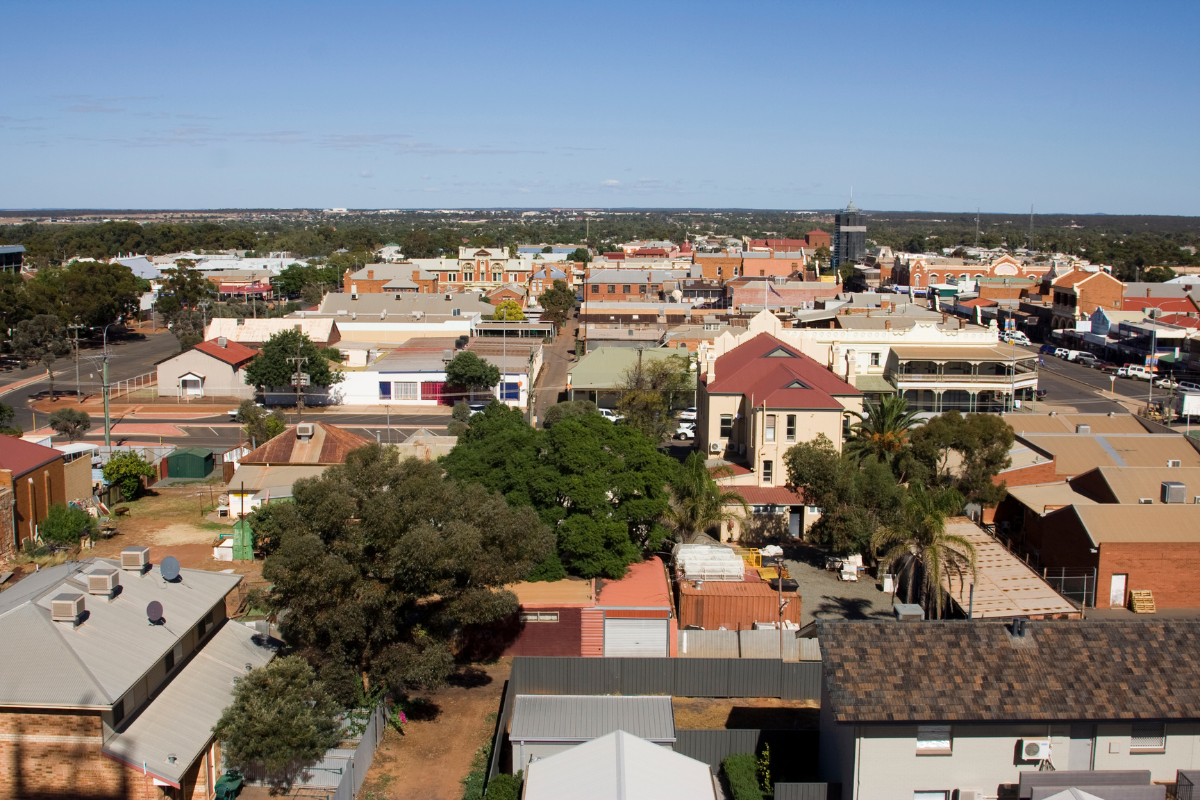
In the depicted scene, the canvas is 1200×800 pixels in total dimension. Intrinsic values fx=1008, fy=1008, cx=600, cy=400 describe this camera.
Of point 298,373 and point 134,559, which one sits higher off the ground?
point 298,373

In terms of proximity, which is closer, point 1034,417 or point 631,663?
point 631,663

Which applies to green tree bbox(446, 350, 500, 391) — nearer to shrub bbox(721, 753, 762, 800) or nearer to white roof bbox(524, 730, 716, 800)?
shrub bbox(721, 753, 762, 800)

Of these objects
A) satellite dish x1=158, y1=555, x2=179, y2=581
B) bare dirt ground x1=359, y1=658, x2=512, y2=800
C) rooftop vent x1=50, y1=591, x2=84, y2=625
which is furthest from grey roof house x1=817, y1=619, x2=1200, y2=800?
satellite dish x1=158, y1=555, x2=179, y2=581

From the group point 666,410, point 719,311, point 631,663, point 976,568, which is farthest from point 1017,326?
→ point 631,663

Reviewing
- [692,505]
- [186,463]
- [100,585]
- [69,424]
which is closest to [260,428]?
[186,463]

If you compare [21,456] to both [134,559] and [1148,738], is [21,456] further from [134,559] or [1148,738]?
[1148,738]

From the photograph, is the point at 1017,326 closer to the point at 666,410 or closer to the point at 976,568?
the point at 666,410

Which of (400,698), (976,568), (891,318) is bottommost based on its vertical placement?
(400,698)
